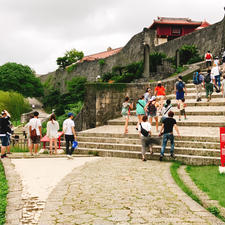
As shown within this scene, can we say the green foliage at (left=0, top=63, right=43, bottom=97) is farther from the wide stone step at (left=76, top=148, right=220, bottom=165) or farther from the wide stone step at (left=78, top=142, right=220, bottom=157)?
the wide stone step at (left=76, top=148, right=220, bottom=165)

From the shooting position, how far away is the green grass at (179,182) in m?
5.02

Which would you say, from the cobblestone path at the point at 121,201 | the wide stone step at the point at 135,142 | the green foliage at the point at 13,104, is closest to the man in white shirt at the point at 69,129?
the wide stone step at the point at 135,142

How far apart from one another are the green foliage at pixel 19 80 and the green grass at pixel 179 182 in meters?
49.0

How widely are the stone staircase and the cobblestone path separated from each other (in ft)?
5.49

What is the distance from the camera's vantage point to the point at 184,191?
17.6 ft

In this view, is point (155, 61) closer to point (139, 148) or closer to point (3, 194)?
point (139, 148)

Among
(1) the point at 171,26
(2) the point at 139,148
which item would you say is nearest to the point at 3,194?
(2) the point at 139,148

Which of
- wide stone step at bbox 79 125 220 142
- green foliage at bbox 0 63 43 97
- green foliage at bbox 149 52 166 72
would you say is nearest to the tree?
green foliage at bbox 0 63 43 97

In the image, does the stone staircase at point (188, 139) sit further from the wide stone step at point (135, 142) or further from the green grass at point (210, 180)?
the green grass at point (210, 180)

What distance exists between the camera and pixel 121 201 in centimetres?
468

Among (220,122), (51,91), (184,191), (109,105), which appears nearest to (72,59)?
(51,91)

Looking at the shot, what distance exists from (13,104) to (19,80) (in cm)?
2002

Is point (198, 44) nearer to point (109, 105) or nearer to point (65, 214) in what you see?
point (109, 105)

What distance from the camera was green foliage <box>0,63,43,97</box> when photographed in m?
52.8
